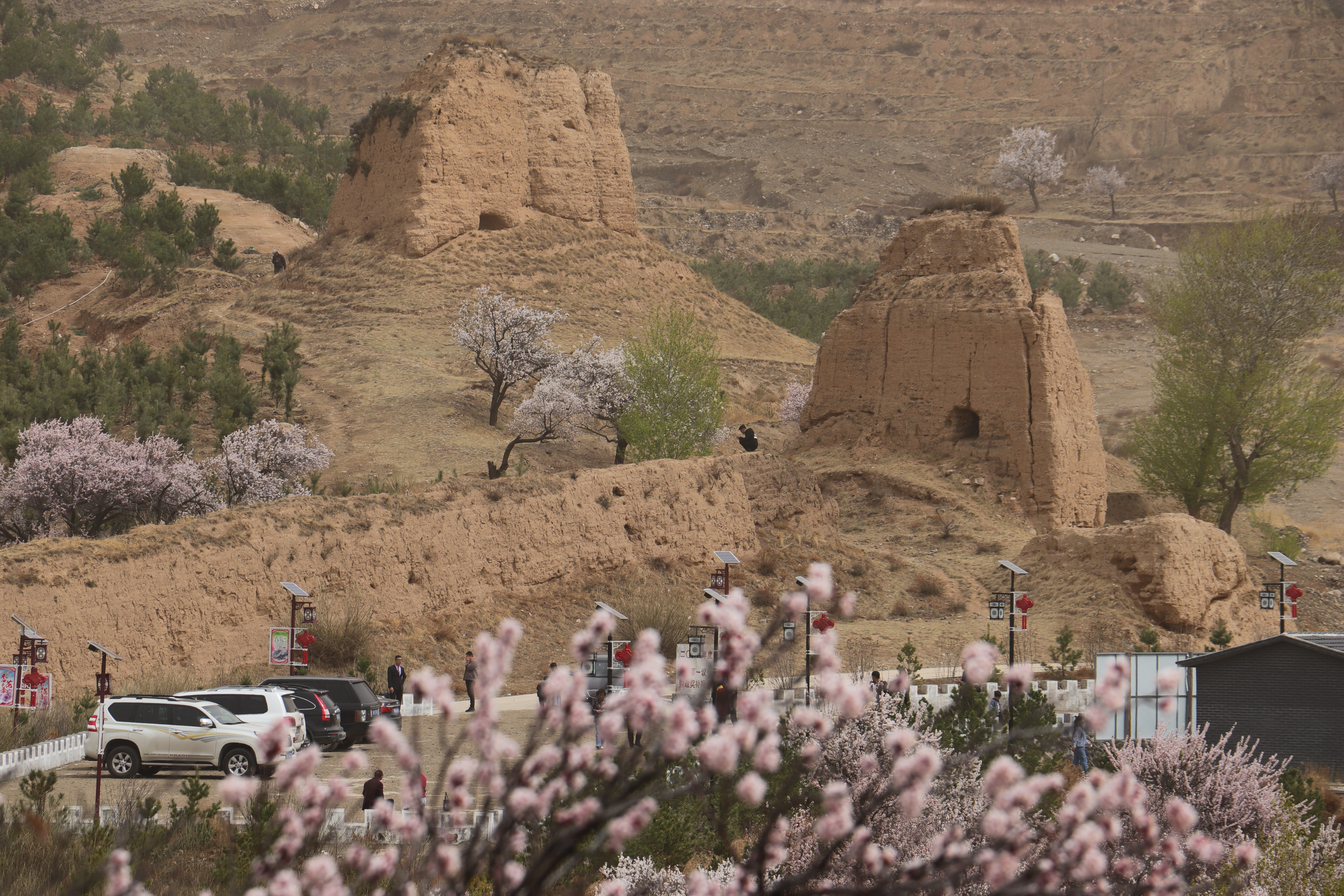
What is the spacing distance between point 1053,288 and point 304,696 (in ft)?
193

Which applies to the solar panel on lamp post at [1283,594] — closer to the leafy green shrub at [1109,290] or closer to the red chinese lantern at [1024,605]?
the red chinese lantern at [1024,605]

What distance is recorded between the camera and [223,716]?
15930 mm

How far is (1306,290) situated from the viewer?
129ft

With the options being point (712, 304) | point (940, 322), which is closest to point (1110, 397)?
point (712, 304)

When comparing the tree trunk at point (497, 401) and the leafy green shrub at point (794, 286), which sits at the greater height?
the leafy green shrub at point (794, 286)

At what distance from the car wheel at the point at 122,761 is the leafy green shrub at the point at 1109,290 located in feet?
200

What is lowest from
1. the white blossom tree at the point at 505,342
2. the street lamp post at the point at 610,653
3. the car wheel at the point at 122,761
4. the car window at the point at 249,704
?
the car wheel at the point at 122,761

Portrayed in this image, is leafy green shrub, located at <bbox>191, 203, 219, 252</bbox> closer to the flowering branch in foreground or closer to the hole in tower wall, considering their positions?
the hole in tower wall

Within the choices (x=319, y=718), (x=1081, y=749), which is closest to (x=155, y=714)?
(x=319, y=718)

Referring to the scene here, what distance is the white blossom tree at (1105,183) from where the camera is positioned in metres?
94.6

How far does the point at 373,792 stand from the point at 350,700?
20.2ft

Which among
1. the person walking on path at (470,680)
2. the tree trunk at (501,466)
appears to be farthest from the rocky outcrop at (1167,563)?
the person walking on path at (470,680)

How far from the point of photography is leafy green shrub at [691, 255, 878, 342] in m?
61.5

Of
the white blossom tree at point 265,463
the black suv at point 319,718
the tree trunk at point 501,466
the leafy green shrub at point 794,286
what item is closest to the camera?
the black suv at point 319,718
